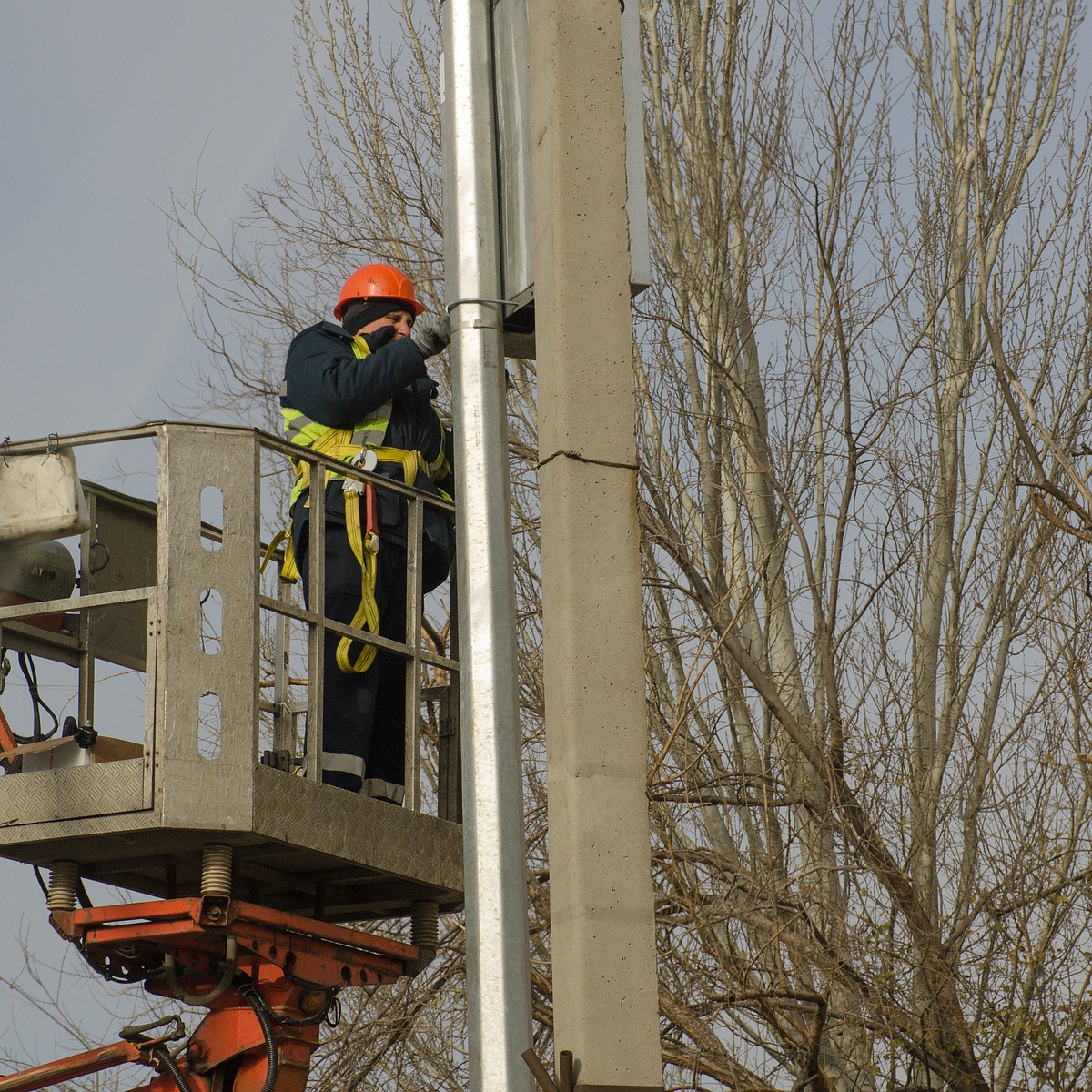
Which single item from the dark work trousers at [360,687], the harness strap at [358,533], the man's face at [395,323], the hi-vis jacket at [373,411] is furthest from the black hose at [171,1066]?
the man's face at [395,323]

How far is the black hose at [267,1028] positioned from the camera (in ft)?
19.0

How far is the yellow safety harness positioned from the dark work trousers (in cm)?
4

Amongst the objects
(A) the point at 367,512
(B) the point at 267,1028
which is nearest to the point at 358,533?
(A) the point at 367,512

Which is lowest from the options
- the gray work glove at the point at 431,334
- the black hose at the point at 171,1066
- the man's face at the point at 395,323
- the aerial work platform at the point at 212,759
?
the black hose at the point at 171,1066

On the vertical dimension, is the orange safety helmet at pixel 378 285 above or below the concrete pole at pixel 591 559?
above

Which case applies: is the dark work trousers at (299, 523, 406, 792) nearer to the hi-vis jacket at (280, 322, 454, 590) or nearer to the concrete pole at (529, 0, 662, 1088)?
the hi-vis jacket at (280, 322, 454, 590)

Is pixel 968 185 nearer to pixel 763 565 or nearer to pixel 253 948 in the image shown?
pixel 763 565

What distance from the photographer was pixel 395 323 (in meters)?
6.97

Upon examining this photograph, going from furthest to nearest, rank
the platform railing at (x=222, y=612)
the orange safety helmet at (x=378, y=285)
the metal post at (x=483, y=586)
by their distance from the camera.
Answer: the orange safety helmet at (x=378, y=285), the platform railing at (x=222, y=612), the metal post at (x=483, y=586)

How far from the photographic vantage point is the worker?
6.17 m

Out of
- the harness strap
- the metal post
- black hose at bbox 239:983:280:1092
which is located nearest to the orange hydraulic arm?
black hose at bbox 239:983:280:1092

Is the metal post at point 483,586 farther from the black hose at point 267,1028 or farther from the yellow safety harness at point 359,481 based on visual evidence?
the black hose at point 267,1028

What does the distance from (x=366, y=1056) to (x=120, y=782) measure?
19.6 ft

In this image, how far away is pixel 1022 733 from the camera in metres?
10.8
